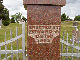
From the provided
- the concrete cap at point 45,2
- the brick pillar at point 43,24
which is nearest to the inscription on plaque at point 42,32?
the brick pillar at point 43,24

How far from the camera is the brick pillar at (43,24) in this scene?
2.52 meters

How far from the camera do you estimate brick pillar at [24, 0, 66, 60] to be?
8.27 ft

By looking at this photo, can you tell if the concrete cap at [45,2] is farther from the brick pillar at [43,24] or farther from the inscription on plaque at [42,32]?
the inscription on plaque at [42,32]

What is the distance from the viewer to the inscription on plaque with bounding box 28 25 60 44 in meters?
2.55

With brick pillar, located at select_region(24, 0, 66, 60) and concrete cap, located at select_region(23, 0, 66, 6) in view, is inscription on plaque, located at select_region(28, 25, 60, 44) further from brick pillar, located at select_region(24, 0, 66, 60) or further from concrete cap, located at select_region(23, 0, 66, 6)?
concrete cap, located at select_region(23, 0, 66, 6)

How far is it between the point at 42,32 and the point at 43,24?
16 centimetres

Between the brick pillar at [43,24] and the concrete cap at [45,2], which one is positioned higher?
the concrete cap at [45,2]

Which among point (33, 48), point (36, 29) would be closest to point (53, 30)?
point (36, 29)

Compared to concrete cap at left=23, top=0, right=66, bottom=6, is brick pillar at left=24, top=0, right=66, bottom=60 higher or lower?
lower

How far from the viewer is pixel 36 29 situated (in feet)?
8.38

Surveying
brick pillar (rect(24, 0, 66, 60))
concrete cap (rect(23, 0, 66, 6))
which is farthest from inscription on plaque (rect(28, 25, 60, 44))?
concrete cap (rect(23, 0, 66, 6))

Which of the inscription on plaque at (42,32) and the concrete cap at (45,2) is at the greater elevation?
the concrete cap at (45,2)

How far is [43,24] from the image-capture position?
2.56 metres

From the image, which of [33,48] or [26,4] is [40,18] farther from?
[33,48]
